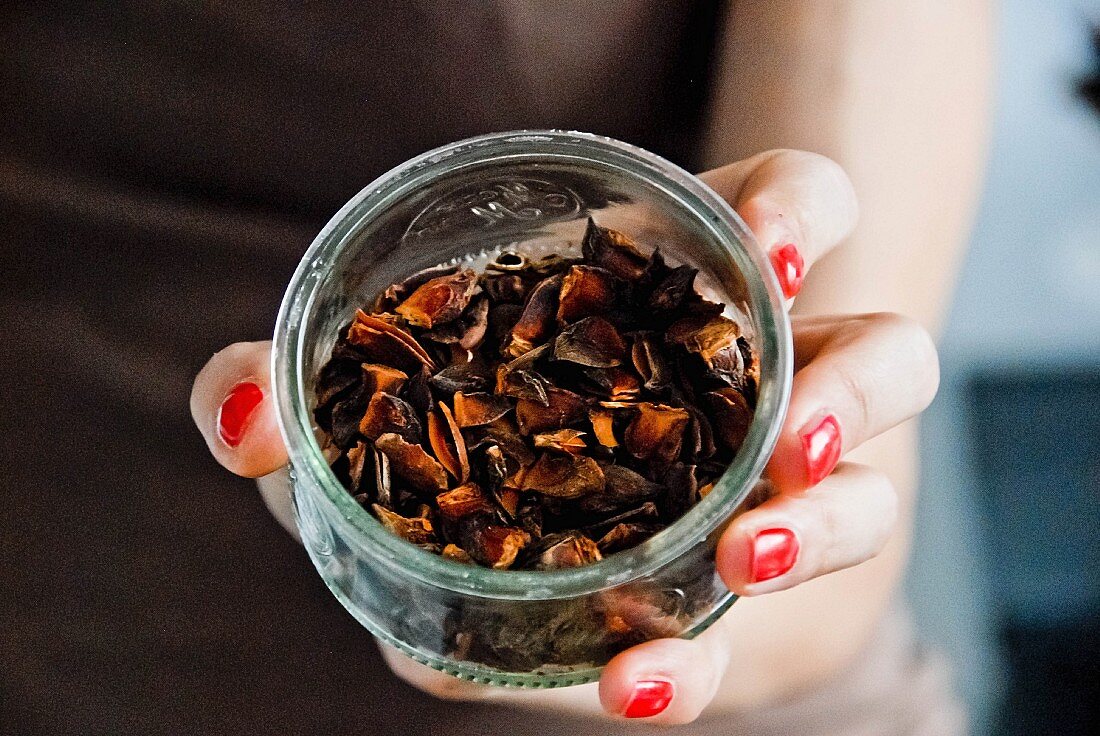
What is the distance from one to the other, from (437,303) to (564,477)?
2.8 inches

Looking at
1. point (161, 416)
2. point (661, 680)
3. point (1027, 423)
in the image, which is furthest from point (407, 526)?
point (1027, 423)

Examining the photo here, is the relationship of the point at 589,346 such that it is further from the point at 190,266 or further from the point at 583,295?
the point at 190,266

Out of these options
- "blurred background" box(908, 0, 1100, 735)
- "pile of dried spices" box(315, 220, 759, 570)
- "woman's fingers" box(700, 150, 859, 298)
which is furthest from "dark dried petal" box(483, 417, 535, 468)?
"blurred background" box(908, 0, 1100, 735)

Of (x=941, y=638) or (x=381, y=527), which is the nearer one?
(x=381, y=527)

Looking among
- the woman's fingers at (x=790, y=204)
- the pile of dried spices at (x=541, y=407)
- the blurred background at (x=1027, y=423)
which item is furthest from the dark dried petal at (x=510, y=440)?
the blurred background at (x=1027, y=423)

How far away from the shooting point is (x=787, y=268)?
1.23 ft

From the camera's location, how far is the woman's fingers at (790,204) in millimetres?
A: 374

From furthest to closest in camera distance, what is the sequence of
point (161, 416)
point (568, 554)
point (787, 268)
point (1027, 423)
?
point (1027, 423) < point (161, 416) < point (787, 268) < point (568, 554)

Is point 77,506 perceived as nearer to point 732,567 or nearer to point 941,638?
point 732,567

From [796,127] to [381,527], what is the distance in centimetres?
41

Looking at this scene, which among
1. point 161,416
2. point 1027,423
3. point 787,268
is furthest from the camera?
point 1027,423

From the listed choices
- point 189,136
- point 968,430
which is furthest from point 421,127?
point 968,430

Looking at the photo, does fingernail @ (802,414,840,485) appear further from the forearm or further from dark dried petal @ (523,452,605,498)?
the forearm

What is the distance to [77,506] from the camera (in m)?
0.53
